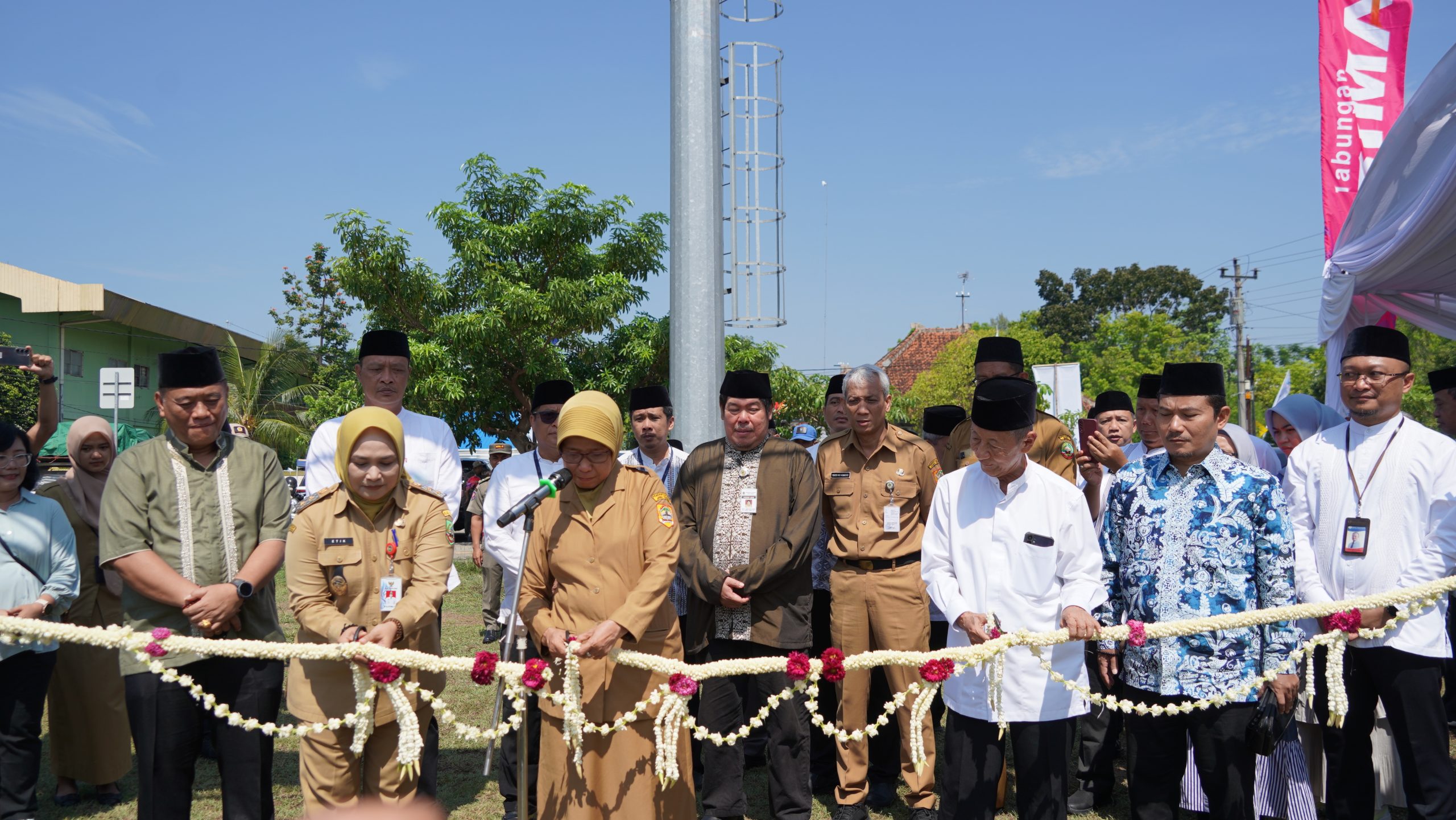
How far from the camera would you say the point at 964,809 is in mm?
3748

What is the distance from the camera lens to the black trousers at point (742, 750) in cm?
466

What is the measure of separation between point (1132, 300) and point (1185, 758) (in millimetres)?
71289

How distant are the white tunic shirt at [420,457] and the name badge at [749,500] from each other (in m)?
1.41

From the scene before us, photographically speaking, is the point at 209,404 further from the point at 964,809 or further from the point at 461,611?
the point at 461,611

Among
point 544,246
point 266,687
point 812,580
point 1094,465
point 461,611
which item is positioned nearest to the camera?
point 266,687

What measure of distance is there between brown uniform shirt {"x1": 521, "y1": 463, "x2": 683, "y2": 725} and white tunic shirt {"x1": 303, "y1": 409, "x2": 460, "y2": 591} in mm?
1028

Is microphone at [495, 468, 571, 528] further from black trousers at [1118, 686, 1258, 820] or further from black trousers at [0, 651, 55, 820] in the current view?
black trousers at [0, 651, 55, 820]

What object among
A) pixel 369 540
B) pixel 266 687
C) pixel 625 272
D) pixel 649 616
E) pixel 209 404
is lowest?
pixel 266 687

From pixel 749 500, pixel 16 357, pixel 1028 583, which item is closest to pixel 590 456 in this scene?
pixel 749 500

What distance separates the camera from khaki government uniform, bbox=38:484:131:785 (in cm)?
521

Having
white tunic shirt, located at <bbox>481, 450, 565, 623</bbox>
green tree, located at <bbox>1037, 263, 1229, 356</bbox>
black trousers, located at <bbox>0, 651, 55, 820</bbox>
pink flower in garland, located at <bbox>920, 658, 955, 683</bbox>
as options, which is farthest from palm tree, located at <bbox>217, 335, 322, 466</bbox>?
green tree, located at <bbox>1037, 263, 1229, 356</bbox>

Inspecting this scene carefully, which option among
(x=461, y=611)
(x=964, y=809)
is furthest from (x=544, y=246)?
(x=964, y=809)

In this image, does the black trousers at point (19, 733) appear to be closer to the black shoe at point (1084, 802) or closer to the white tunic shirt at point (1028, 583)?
the white tunic shirt at point (1028, 583)

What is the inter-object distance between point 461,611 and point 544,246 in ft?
19.2
